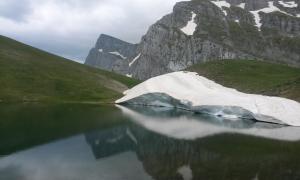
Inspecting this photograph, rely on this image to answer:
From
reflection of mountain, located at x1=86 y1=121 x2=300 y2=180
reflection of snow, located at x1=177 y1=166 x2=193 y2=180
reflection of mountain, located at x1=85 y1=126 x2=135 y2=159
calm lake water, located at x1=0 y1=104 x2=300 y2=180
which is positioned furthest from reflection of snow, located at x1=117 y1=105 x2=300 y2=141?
reflection of snow, located at x1=177 y1=166 x2=193 y2=180

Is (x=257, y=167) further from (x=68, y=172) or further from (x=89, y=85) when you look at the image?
(x=89, y=85)

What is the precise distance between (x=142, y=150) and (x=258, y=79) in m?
131

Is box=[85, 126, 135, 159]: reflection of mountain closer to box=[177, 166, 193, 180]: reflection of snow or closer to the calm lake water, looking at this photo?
the calm lake water

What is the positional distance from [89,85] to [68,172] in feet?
441

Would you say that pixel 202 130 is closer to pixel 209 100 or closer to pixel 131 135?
pixel 131 135

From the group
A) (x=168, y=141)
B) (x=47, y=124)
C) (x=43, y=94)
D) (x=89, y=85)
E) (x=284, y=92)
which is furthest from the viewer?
(x=89, y=85)

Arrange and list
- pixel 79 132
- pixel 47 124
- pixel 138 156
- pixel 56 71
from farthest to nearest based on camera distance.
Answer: pixel 56 71 < pixel 47 124 < pixel 79 132 < pixel 138 156

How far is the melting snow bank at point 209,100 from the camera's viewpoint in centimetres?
8800

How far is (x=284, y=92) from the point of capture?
417 ft

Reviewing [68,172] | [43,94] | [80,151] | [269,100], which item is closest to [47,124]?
[80,151]

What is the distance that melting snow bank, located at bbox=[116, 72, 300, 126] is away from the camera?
88000mm

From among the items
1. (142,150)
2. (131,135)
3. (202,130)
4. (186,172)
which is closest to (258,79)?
(202,130)

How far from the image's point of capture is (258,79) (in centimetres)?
17050

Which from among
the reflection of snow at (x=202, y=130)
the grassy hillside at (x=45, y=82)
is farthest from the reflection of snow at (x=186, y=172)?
the grassy hillside at (x=45, y=82)
